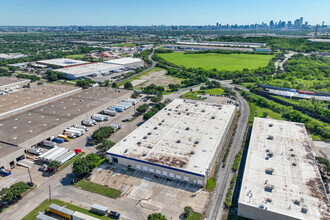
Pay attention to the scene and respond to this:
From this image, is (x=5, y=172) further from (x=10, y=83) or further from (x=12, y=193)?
(x=10, y=83)

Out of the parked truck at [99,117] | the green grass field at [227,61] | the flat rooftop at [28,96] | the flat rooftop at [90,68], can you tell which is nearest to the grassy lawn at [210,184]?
the parked truck at [99,117]

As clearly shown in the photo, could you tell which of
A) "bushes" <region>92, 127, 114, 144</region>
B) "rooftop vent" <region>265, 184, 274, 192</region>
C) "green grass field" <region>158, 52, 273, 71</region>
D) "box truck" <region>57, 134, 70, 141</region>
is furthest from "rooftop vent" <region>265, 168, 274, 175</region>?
"green grass field" <region>158, 52, 273, 71</region>

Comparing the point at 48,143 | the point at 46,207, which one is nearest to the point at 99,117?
the point at 48,143

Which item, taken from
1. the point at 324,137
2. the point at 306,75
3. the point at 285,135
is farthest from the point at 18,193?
the point at 306,75

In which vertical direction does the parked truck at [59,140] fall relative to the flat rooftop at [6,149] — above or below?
below

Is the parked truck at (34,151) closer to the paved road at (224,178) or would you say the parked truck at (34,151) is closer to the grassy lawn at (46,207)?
the grassy lawn at (46,207)

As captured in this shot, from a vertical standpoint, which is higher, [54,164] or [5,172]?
[54,164]

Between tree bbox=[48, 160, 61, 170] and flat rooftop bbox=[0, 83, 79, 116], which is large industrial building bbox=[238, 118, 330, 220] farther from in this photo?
flat rooftop bbox=[0, 83, 79, 116]
